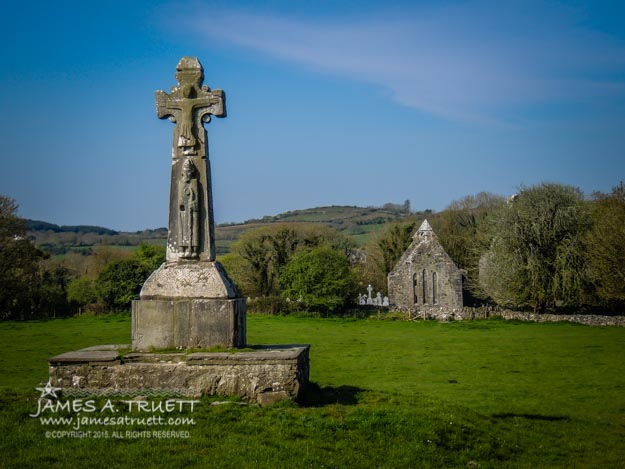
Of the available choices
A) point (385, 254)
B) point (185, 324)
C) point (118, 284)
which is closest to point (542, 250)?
point (385, 254)

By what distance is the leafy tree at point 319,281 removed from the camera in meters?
38.8

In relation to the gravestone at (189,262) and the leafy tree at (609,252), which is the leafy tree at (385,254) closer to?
the leafy tree at (609,252)

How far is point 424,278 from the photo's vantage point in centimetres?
4253

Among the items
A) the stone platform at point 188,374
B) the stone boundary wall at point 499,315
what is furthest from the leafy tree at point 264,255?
the stone platform at point 188,374

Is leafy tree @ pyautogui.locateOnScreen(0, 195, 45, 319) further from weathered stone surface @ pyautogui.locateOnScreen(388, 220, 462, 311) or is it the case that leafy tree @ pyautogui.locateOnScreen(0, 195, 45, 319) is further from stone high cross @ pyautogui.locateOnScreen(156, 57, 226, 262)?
stone high cross @ pyautogui.locateOnScreen(156, 57, 226, 262)

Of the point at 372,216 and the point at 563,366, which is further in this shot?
the point at 372,216

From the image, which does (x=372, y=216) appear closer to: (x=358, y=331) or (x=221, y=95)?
(x=358, y=331)

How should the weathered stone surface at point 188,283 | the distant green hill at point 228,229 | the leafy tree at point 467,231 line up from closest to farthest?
1. the weathered stone surface at point 188,283
2. the leafy tree at point 467,231
3. the distant green hill at point 228,229

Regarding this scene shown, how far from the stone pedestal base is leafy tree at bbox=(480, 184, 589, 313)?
98.4 ft

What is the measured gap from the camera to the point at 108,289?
40.3 metres

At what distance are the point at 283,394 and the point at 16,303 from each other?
119 ft

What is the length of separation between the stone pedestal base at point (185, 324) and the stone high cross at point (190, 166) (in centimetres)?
90

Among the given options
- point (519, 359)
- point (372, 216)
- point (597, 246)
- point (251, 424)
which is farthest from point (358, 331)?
point (372, 216)

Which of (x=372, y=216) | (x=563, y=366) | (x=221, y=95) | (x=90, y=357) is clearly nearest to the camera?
(x=90, y=357)
